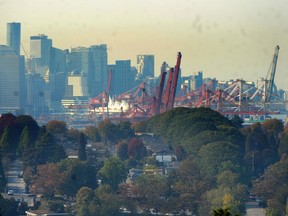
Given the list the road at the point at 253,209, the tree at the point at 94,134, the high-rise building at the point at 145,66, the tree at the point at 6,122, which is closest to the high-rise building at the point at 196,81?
the high-rise building at the point at 145,66

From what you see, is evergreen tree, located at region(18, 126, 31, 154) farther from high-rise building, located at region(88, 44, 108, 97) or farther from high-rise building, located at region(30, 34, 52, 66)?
high-rise building, located at region(30, 34, 52, 66)

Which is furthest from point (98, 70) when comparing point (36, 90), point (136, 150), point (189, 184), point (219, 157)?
point (189, 184)

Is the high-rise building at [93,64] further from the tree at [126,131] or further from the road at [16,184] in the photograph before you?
the road at [16,184]

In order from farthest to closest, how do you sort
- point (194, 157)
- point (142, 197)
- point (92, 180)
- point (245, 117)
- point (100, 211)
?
point (245, 117) → point (194, 157) → point (92, 180) → point (142, 197) → point (100, 211)

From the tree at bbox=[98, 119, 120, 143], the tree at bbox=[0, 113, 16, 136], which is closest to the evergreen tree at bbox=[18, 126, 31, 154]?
the tree at bbox=[0, 113, 16, 136]

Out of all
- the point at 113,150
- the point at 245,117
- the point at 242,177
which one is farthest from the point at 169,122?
the point at 245,117

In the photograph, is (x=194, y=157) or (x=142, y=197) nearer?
(x=142, y=197)

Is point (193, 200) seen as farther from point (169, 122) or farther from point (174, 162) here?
point (169, 122)
